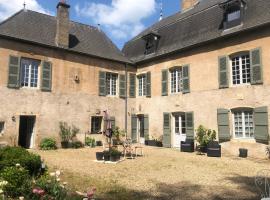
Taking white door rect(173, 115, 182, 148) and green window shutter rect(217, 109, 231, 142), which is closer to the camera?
green window shutter rect(217, 109, 231, 142)

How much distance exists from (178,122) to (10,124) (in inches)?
365

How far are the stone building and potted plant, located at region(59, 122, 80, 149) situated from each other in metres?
0.43

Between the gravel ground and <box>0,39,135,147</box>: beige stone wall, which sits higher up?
<box>0,39,135,147</box>: beige stone wall

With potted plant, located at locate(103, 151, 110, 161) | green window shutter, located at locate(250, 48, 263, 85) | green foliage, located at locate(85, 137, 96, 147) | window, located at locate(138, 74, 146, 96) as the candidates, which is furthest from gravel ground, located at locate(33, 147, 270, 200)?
window, located at locate(138, 74, 146, 96)

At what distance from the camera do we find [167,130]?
16109mm

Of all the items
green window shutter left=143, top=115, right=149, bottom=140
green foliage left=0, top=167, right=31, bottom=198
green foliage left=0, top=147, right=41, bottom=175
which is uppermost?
green window shutter left=143, top=115, right=149, bottom=140

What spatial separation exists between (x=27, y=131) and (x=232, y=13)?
12.9m

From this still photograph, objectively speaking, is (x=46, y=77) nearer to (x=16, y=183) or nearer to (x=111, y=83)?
(x=111, y=83)

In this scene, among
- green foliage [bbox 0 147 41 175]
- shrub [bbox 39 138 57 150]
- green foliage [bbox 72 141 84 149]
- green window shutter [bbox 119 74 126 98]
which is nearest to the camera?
green foliage [bbox 0 147 41 175]

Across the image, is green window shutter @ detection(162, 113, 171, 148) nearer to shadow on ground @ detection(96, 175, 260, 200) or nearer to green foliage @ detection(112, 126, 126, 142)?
green foliage @ detection(112, 126, 126, 142)

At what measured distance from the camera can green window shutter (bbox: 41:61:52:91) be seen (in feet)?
48.2

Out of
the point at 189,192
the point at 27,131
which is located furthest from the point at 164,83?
the point at 189,192

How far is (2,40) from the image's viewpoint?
44.3ft

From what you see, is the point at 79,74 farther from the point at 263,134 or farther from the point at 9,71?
the point at 263,134
